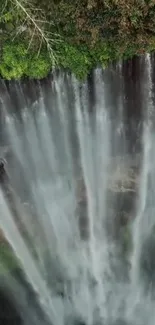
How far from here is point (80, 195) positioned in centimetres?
904

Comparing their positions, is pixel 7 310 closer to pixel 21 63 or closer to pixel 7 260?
pixel 7 260

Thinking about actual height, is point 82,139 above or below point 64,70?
below

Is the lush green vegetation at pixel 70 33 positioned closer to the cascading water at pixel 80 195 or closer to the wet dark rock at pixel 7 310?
the cascading water at pixel 80 195

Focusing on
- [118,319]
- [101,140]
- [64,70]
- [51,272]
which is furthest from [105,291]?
[64,70]

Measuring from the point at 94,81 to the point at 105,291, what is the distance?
5403 millimetres

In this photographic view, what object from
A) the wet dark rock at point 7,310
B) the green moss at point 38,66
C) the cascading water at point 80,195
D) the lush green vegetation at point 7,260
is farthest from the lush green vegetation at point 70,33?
the wet dark rock at point 7,310

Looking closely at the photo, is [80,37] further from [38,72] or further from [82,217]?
[82,217]

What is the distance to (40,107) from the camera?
7824 mm

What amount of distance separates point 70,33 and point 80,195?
353 cm

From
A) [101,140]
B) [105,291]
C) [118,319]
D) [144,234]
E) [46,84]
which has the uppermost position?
[46,84]

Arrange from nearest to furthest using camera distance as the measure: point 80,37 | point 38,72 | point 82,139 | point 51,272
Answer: point 80,37 → point 38,72 → point 82,139 → point 51,272

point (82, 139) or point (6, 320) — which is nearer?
point (82, 139)

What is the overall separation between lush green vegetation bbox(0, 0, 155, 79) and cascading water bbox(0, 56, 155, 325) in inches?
14.9

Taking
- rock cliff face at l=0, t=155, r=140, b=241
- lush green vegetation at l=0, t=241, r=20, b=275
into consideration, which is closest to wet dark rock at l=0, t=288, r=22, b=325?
lush green vegetation at l=0, t=241, r=20, b=275
